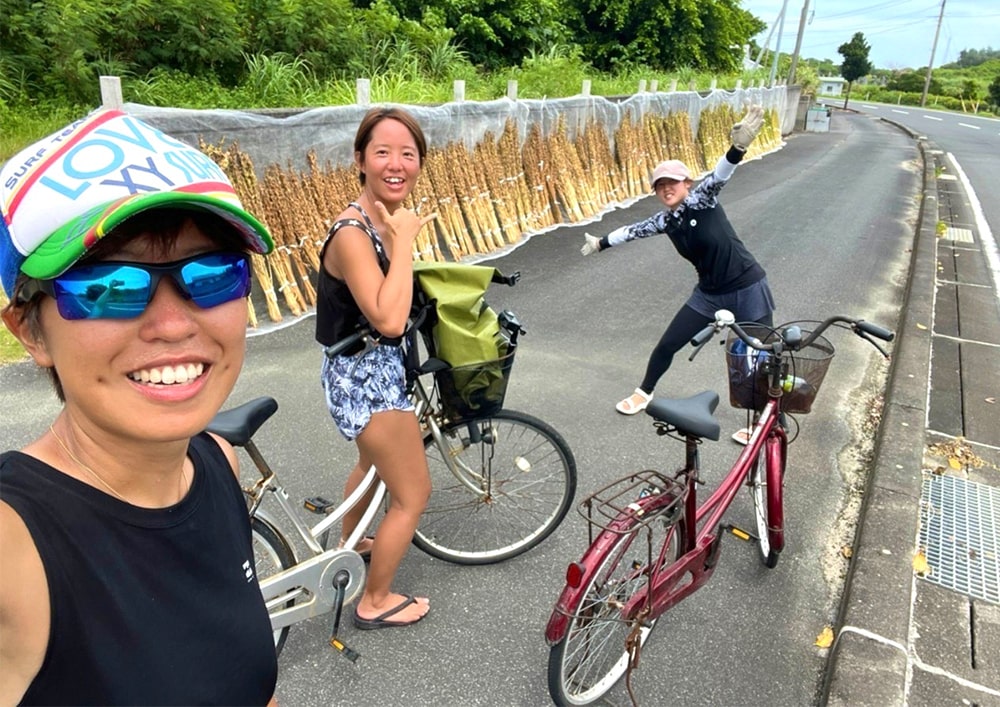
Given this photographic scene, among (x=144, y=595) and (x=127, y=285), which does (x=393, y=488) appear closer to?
(x=144, y=595)

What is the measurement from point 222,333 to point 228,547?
415 millimetres

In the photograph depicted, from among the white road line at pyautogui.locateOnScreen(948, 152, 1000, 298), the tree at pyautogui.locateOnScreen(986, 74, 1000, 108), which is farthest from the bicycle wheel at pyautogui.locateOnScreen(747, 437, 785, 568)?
the tree at pyautogui.locateOnScreen(986, 74, 1000, 108)

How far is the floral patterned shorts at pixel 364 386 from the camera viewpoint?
7.67 feet

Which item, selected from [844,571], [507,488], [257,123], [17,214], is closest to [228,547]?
[17,214]

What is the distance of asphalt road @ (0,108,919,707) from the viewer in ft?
8.29

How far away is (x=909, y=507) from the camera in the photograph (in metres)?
3.47

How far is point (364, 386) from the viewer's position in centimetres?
233

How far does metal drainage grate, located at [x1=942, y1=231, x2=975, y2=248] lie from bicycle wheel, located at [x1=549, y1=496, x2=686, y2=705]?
975 cm

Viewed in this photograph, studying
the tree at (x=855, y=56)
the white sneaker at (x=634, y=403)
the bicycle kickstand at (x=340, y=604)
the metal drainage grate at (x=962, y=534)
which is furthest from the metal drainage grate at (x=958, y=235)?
the tree at (x=855, y=56)

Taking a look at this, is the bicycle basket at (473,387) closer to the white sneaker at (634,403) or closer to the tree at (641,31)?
the white sneaker at (634,403)

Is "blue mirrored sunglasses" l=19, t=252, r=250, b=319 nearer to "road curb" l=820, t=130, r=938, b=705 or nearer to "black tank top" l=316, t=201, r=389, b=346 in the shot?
"black tank top" l=316, t=201, r=389, b=346

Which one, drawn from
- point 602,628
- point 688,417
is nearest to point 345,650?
point 602,628

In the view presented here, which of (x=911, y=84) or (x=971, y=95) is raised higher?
(x=911, y=84)

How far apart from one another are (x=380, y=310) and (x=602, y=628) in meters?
1.44
